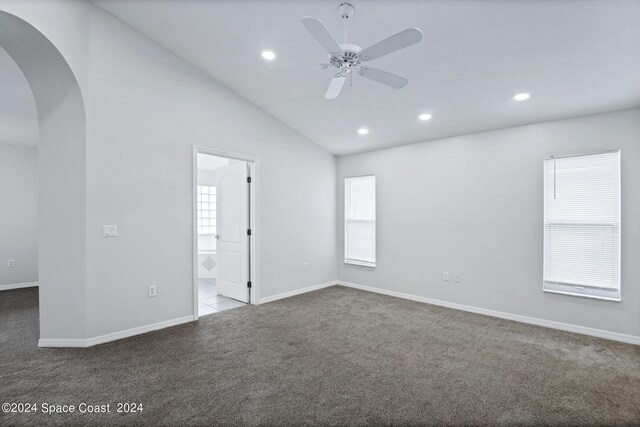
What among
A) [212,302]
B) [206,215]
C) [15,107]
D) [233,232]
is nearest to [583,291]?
[233,232]

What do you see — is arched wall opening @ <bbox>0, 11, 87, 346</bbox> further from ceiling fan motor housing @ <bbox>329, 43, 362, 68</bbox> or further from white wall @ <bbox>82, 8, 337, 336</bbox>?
ceiling fan motor housing @ <bbox>329, 43, 362, 68</bbox>

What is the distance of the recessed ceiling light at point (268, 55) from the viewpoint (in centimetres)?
323

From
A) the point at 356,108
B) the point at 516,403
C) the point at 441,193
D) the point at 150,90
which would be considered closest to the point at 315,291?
the point at 441,193

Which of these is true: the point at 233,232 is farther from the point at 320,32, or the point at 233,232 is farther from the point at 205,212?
the point at 320,32

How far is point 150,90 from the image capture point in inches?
138

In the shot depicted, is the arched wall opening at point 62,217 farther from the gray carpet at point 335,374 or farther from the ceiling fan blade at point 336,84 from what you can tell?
the ceiling fan blade at point 336,84

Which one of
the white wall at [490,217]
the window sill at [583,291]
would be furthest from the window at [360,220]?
the window sill at [583,291]

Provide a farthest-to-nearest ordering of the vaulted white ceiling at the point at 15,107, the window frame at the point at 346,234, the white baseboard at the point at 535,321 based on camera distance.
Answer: the window frame at the point at 346,234 < the vaulted white ceiling at the point at 15,107 < the white baseboard at the point at 535,321

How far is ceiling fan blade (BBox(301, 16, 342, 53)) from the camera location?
1.74 metres

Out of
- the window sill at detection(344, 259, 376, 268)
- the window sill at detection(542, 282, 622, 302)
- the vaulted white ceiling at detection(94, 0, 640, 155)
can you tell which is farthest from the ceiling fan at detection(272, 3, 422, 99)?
the window sill at detection(344, 259, 376, 268)

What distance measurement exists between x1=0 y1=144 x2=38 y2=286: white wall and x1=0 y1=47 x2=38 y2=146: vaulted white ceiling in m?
0.31

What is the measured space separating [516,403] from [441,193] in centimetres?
294

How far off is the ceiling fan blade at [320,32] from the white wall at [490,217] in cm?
303

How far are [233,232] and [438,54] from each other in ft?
12.1
